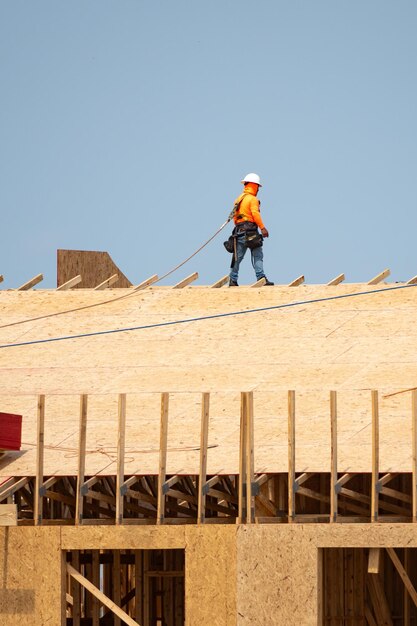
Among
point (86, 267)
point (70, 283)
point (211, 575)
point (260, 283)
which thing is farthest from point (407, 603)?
point (86, 267)

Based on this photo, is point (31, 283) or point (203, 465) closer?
point (203, 465)

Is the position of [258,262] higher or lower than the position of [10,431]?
higher

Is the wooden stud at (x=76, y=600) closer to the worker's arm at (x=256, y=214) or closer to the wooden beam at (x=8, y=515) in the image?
the wooden beam at (x=8, y=515)

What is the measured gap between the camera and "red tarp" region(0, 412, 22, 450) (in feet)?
68.9

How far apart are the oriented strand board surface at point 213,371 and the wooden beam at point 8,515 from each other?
0.88 meters

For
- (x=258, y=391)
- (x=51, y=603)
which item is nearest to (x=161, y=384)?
(x=258, y=391)

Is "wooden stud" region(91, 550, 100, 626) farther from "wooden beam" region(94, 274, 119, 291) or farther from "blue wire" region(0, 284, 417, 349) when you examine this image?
"wooden beam" region(94, 274, 119, 291)

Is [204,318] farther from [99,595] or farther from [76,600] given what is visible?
[99,595]

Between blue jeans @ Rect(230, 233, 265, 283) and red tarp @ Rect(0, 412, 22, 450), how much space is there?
8.86 metres

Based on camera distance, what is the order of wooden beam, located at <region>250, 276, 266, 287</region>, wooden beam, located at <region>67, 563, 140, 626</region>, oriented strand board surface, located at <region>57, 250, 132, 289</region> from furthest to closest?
1. oriented strand board surface, located at <region>57, 250, 132, 289</region>
2. wooden beam, located at <region>250, 276, 266, 287</region>
3. wooden beam, located at <region>67, 563, 140, 626</region>

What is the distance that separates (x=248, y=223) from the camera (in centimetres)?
2895

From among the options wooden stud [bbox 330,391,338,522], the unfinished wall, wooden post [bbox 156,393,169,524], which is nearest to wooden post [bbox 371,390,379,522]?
wooden stud [bbox 330,391,338,522]

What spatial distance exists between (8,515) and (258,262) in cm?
1088

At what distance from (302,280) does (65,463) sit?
29.7 ft
